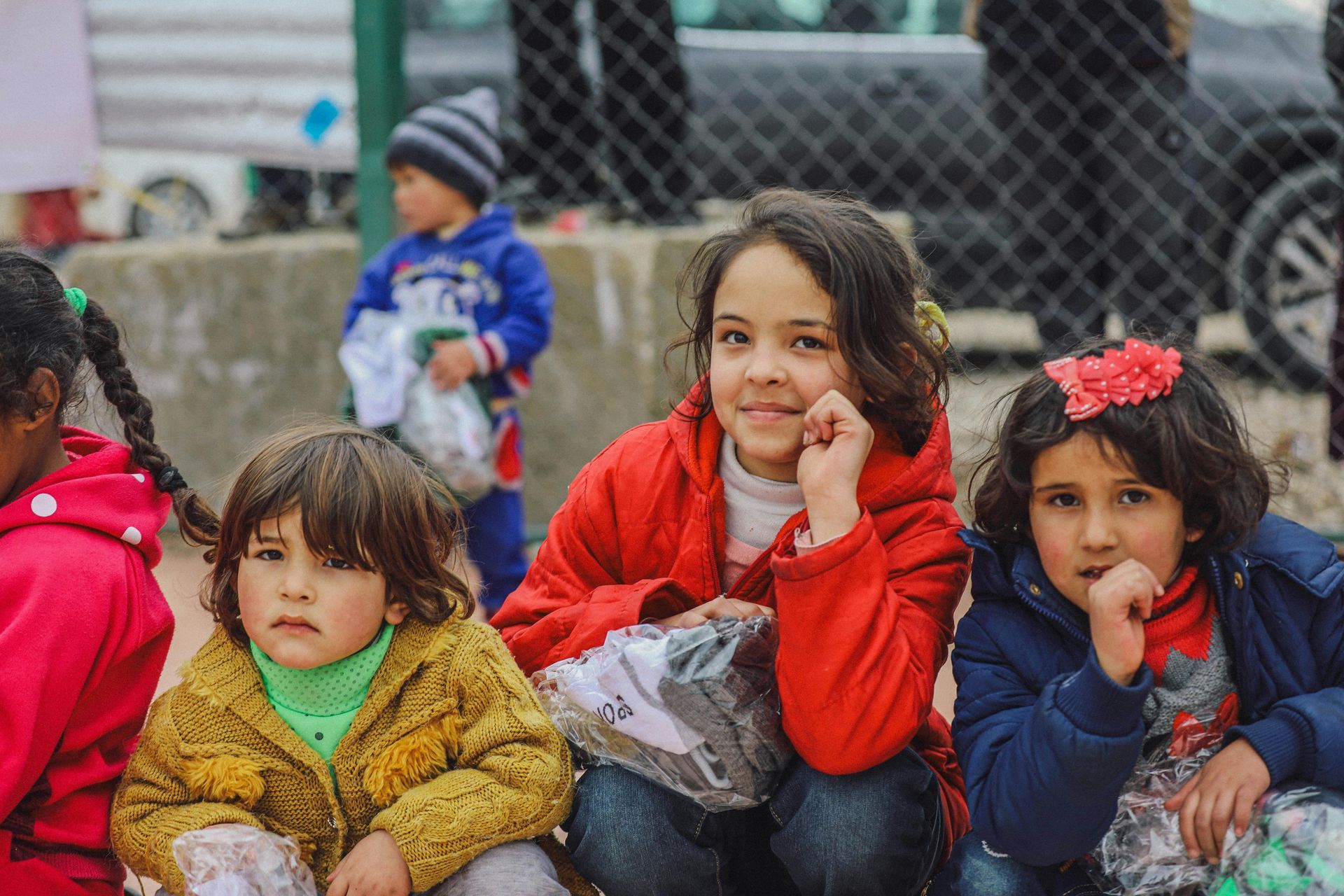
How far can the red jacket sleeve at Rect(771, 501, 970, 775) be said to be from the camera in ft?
5.55

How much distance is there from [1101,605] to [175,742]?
114cm

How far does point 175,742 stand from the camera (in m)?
1.77

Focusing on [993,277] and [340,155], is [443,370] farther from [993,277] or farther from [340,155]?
[993,277]

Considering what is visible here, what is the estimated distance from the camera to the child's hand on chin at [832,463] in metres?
1.75

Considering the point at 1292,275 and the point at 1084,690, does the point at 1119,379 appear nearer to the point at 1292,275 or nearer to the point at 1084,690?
the point at 1084,690

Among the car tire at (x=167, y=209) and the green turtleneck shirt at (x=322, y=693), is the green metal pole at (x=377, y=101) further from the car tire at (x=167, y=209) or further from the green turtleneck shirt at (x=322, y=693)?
the car tire at (x=167, y=209)

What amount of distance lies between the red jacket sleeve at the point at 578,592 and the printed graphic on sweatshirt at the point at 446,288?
1600 mm

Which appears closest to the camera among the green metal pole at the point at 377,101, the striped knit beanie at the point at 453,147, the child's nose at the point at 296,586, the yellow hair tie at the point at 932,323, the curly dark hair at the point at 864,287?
the child's nose at the point at 296,586

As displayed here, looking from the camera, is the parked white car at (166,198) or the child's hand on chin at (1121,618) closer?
the child's hand on chin at (1121,618)

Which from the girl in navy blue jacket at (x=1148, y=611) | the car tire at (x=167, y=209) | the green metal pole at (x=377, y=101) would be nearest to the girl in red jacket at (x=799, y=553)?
the girl in navy blue jacket at (x=1148, y=611)

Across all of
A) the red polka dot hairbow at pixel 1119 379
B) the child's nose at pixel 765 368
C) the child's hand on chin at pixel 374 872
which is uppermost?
the red polka dot hairbow at pixel 1119 379

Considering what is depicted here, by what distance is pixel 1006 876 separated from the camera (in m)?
1.76

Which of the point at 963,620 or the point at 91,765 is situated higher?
the point at 963,620

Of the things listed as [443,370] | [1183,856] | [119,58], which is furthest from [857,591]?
[119,58]
